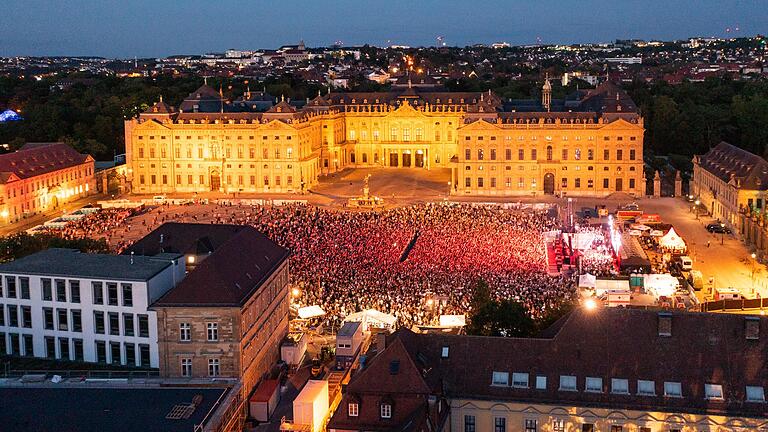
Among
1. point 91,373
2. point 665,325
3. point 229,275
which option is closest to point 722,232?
point 665,325

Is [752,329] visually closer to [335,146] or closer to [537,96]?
[335,146]

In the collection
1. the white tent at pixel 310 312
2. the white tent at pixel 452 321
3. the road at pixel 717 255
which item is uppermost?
the white tent at pixel 452 321

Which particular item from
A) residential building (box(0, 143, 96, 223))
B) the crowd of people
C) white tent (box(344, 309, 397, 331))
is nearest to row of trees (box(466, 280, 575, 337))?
the crowd of people

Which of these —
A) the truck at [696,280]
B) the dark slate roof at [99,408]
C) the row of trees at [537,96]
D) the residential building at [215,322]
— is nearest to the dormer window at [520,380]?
the dark slate roof at [99,408]

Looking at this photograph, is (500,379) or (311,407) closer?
(500,379)

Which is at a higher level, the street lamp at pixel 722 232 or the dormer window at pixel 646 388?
the dormer window at pixel 646 388

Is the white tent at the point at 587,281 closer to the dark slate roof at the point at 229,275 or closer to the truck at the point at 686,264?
the truck at the point at 686,264

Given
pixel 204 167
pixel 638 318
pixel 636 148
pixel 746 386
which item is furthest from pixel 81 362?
pixel 636 148

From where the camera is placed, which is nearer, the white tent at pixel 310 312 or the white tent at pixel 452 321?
the white tent at pixel 452 321
